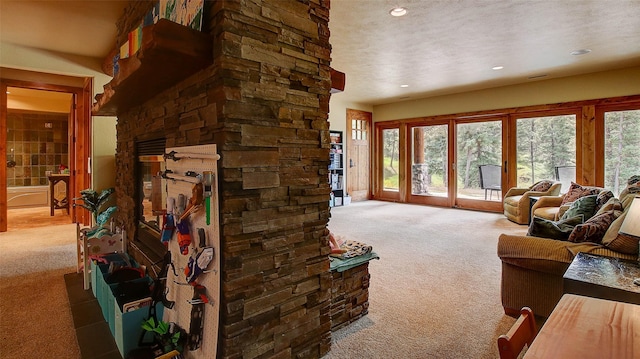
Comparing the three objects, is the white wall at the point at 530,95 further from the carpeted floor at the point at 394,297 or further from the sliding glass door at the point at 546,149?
the carpeted floor at the point at 394,297

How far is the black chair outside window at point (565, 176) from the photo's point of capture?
19.9 ft

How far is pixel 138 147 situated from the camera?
2.94 meters

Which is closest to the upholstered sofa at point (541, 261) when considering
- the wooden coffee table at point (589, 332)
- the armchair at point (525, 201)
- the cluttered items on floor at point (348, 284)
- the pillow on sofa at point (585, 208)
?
the pillow on sofa at point (585, 208)

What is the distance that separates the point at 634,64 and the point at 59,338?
312 inches

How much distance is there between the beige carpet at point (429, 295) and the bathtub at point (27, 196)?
7032mm

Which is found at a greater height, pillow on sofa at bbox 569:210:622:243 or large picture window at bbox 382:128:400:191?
large picture window at bbox 382:128:400:191

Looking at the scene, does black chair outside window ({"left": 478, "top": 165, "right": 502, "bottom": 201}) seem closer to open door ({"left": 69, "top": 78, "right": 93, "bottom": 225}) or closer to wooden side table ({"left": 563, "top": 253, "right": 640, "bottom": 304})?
wooden side table ({"left": 563, "top": 253, "right": 640, "bottom": 304})

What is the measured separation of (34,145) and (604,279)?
1014 cm

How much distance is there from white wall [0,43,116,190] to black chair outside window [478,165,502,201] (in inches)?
272

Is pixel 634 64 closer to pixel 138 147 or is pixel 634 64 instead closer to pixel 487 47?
pixel 487 47

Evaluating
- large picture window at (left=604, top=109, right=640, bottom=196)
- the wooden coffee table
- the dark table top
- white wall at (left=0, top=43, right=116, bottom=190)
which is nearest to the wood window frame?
large picture window at (left=604, top=109, right=640, bottom=196)

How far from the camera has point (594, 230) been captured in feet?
7.61

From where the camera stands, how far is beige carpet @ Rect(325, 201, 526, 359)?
2.05m

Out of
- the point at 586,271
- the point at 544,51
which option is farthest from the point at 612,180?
the point at 586,271
